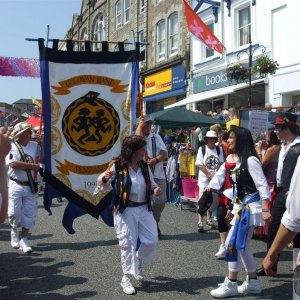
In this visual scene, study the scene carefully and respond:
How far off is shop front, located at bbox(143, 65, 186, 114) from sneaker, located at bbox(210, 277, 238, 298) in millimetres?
16620

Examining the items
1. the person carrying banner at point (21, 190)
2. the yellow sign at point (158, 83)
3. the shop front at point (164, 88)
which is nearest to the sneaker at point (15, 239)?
the person carrying banner at point (21, 190)

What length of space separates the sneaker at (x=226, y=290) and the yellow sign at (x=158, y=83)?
17849 mm

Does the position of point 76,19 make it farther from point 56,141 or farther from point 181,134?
point 56,141

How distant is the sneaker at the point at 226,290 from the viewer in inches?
191

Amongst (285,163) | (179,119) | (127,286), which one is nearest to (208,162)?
(285,163)

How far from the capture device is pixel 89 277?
18.4 feet

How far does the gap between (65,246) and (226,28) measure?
12525 millimetres

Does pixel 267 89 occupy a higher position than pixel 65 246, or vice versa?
pixel 267 89

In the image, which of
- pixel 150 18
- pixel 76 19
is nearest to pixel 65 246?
pixel 150 18

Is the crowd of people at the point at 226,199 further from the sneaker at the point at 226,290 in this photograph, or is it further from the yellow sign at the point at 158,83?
the yellow sign at the point at 158,83

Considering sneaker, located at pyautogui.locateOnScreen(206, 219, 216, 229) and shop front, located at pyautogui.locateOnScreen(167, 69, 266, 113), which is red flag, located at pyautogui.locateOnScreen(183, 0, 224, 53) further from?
sneaker, located at pyautogui.locateOnScreen(206, 219, 216, 229)

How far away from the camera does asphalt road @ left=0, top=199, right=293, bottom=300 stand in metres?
5.11

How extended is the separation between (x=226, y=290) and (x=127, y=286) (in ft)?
3.43

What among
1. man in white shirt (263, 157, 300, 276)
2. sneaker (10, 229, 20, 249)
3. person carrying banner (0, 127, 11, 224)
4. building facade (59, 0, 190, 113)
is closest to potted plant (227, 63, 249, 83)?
building facade (59, 0, 190, 113)
